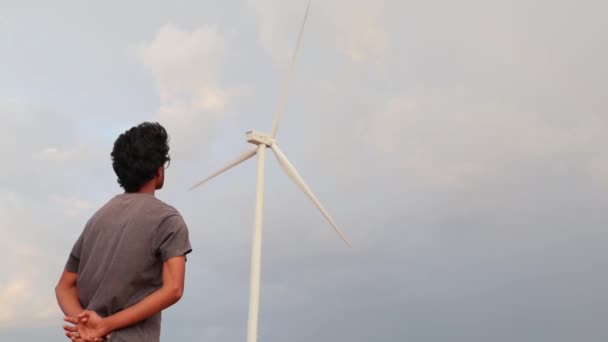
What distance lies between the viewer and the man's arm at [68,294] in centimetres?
540

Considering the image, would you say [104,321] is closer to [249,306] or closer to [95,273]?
[95,273]

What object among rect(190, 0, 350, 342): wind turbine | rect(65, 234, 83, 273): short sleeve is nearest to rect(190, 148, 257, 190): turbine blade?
rect(190, 0, 350, 342): wind turbine

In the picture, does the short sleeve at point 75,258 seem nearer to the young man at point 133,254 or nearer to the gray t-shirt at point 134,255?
the young man at point 133,254

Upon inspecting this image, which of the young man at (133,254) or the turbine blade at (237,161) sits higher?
the turbine blade at (237,161)

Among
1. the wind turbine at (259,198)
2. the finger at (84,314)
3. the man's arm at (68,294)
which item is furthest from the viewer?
the wind turbine at (259,198)

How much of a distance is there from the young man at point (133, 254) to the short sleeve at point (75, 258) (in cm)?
14

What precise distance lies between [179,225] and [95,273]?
0.72 meters

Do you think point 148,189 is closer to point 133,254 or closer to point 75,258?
point 133,254

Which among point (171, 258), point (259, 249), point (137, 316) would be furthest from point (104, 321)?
point (259, 249)

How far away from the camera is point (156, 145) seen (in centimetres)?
523

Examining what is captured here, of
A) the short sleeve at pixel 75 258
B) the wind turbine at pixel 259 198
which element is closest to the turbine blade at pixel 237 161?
the wind turbine at pixel 259 198

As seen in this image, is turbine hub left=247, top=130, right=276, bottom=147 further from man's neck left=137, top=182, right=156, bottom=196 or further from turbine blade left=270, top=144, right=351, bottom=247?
man's neck left=137, top=182, right=156, bottom=196

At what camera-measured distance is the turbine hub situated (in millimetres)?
23734

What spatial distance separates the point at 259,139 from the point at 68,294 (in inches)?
723
